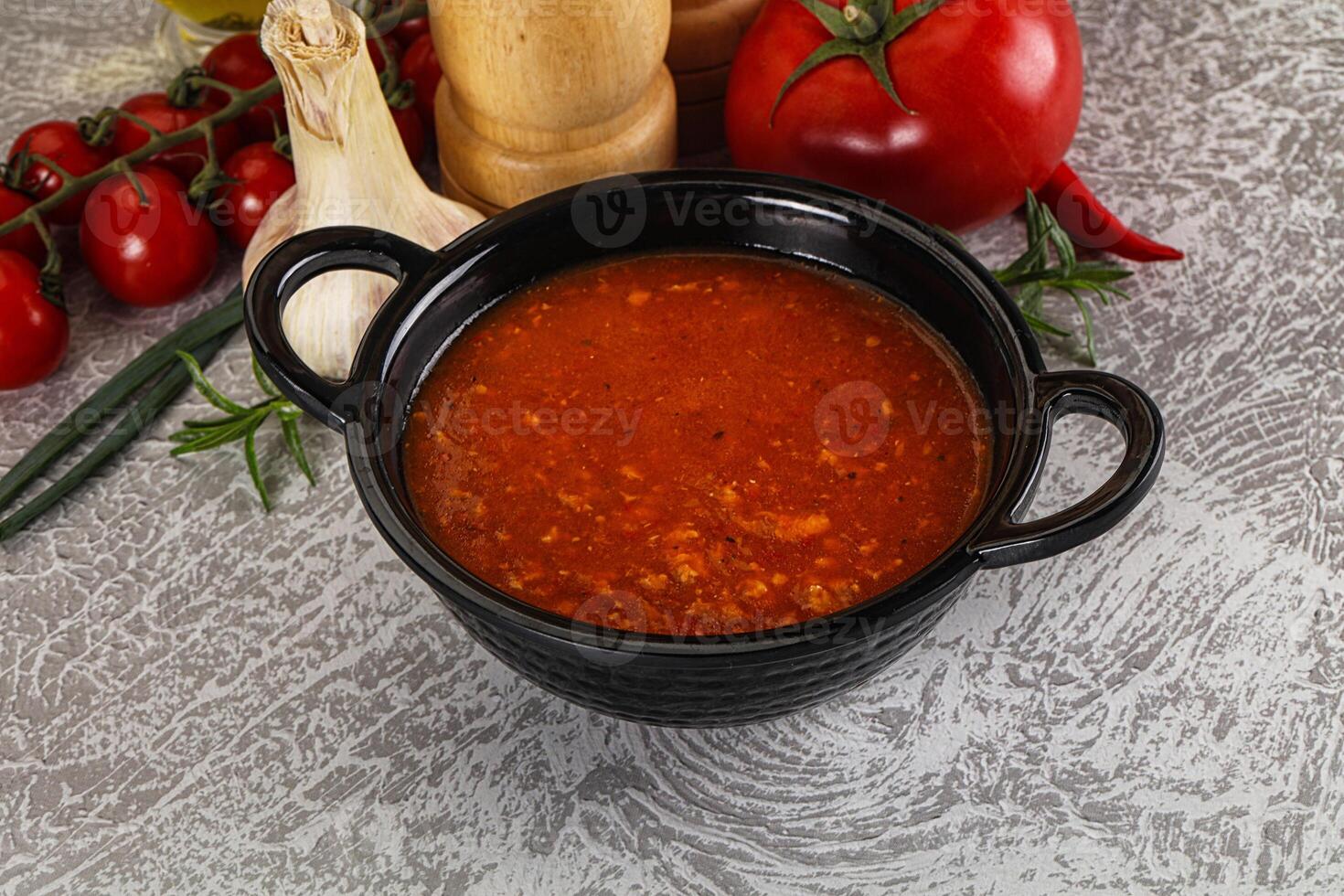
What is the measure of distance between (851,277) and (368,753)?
2.37 feet

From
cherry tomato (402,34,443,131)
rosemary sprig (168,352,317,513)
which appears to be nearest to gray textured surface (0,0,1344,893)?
rosemary sprig (168,352,317,513)

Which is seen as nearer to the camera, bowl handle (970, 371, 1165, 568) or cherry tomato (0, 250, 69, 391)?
bowl handle (970, 371, 1165, 568)

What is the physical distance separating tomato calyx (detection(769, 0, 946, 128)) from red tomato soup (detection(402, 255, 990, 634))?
0.31m

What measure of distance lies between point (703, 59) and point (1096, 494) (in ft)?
3.56

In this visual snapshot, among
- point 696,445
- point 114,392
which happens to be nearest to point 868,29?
point 696,445

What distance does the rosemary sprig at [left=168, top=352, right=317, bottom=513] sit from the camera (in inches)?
65.2

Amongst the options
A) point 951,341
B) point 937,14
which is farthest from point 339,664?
point 937,14

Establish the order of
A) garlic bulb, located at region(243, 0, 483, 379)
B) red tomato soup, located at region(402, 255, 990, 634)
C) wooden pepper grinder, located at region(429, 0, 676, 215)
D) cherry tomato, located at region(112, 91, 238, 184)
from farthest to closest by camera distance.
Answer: cherry tomato, located at region(112, 91, 238, 184) < wooden pepper grinder, located at region(429, 0, 676, 215) < garlic bulb, located at region(243, 0, 483, 379) < red tomato soup, located at region(402, 255, 990, 634)

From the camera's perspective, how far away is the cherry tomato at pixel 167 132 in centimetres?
197

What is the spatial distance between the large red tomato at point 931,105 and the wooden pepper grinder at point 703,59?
0.13 meters

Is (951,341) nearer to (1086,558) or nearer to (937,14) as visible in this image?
(1086,558)

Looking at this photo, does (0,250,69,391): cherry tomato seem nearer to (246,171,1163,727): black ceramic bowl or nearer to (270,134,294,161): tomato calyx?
(270,134,294,161): tomato calyx

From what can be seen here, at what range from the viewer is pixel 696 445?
1.39 meters

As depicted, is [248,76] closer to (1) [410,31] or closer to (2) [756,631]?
(1) [410,31]
